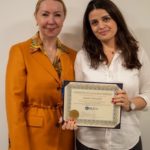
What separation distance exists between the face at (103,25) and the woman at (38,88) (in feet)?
0.68

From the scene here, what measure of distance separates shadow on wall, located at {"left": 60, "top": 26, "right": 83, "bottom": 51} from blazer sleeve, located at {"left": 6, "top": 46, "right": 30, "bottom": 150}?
482mm

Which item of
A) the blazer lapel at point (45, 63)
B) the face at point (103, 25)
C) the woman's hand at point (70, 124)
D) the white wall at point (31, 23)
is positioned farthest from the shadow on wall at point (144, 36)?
the woman's hand at point (70, 124)

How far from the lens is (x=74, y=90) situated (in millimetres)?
1472

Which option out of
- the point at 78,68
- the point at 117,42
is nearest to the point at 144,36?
the point at 117,42

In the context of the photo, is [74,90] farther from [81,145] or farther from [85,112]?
[81,145]

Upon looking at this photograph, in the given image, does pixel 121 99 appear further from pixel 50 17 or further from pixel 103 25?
pixel 50 17

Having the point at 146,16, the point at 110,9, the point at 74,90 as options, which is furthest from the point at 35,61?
the point at 146,16

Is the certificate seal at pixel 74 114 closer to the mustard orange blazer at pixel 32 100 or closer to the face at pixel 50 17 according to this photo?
the mustard orange blazer at pixel 32 100

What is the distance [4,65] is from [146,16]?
1070 mm

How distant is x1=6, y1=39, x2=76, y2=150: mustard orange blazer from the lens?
156cm

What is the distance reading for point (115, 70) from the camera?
1.59 metres

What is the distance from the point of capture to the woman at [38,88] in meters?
1.56

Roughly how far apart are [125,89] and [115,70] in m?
0.12

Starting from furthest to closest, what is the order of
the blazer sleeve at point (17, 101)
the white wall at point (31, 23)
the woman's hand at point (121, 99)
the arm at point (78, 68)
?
the white wall at point (31, 23) → the arm at point (78, 68) → the blazer sleeve at point (17, 101) → the woman's hand at point (121, 99)
